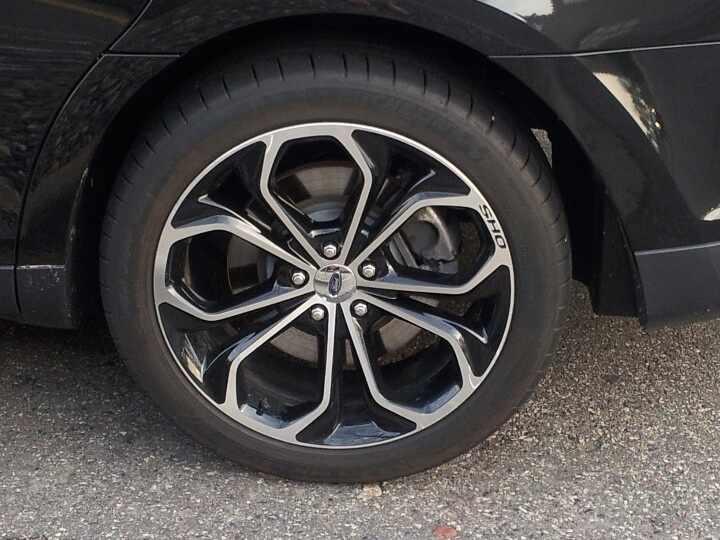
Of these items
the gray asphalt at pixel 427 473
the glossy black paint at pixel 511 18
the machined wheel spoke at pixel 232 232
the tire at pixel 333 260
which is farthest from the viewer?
the gray asphalt at pixel 427 473

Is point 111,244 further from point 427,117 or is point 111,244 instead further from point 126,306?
point 427,117

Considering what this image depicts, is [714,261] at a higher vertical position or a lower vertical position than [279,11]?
lower

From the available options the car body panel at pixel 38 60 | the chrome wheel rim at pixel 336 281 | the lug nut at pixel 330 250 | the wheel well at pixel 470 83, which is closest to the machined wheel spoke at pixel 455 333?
the chrome wheel rim at pixel 336 281

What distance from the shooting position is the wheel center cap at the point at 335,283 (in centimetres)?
204

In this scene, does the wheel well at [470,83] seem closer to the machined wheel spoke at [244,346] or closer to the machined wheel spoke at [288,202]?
the machined wheel spoke at [288,202]

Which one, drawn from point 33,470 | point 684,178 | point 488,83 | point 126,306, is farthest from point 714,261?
point 33,470

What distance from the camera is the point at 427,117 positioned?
72.9 inches

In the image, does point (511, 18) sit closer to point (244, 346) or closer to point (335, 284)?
point (335, 284)

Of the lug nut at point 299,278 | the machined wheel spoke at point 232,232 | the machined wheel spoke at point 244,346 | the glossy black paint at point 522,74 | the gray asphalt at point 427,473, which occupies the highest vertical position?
the glossy black paint at point 522,74

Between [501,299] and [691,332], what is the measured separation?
1.04 metres

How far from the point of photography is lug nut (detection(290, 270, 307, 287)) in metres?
2.05

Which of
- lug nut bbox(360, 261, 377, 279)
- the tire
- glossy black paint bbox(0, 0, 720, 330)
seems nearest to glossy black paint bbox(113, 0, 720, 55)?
glossy black paint bbox(0, 0, 720, 330)

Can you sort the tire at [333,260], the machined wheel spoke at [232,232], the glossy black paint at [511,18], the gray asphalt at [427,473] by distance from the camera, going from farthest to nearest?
the gray asphalt at [427,473] < the machined wheel spoke at [232,232] < the tire at [333,260] < the glossy black paint at [511,18]

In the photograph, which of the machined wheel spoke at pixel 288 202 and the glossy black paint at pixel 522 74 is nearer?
the glossy black paint at pixel 522 74
